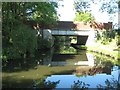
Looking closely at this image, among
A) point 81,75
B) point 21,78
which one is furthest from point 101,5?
point 21,78

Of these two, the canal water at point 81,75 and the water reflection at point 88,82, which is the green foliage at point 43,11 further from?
the water reflection at point 88,82

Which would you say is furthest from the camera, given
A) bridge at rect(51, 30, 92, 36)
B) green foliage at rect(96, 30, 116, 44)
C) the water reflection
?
bridge at rect(51, 30, 92, 36)

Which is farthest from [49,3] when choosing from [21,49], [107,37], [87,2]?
[107,37]

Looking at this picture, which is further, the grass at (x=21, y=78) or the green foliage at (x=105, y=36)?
the green foliage at (x=105, y=36)

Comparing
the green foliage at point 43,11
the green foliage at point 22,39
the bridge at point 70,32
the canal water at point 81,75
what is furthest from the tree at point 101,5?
the bridge at point 70,32

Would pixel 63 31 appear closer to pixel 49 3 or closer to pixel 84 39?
pixel 84 39

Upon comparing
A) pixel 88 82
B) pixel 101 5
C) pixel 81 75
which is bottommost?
→ pixel 81 75

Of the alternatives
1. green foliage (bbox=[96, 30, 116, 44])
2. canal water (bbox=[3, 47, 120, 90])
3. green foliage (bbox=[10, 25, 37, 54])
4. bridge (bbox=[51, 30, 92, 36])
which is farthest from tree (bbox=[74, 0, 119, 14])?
bridge (bbox=[51, 30, 92, 36])

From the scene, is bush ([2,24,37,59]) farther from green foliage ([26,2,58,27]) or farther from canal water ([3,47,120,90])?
green foliage ([26,2,58,27])

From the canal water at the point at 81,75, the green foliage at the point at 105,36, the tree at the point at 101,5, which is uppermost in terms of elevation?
the tree at the point at 101,5

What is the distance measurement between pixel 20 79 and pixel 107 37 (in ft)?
63.2

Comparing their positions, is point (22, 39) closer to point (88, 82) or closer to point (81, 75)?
point (81, 75)

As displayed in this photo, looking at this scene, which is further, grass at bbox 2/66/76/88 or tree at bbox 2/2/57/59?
tree at bbox 2/2/57/59

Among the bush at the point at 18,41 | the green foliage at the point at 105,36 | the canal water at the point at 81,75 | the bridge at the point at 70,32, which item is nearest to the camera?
the canal water at the point at 81,75
